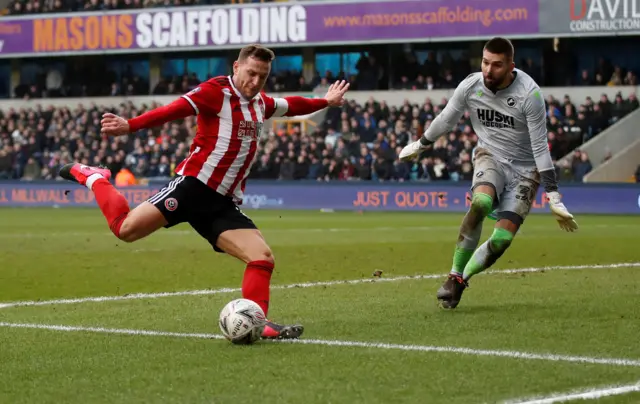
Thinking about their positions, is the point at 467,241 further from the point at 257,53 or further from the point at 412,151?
the point at 257,53

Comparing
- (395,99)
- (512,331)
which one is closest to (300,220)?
(395,99)

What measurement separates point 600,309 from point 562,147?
79.5 ft

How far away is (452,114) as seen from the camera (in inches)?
395

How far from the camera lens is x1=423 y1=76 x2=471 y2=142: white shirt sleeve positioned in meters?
10.0

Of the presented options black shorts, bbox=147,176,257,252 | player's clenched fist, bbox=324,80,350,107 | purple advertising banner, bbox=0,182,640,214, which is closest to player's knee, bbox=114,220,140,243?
black shorts, bbox=147,176,257,252

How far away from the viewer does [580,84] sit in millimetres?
40188

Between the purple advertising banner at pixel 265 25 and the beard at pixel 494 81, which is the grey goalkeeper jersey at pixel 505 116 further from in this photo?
the purple advertising banner at pixel 265 25

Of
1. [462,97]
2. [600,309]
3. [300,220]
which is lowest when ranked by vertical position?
[300,220]

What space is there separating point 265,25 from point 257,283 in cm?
3569

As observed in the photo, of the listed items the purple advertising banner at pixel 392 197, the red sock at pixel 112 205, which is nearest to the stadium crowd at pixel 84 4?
the purple advertising banner at pixel 392 197

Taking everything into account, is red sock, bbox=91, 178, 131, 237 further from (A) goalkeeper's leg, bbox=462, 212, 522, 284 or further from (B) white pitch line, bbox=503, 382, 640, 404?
(B) white pitch line, bbox=503, 382, 640, 404

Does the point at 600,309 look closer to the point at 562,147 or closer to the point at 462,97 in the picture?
the point at 462,97

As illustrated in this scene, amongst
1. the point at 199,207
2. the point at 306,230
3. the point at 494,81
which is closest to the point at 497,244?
the point at 494,81

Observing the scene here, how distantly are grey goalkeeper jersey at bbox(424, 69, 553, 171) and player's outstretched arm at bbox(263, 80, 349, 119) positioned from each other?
950mm
